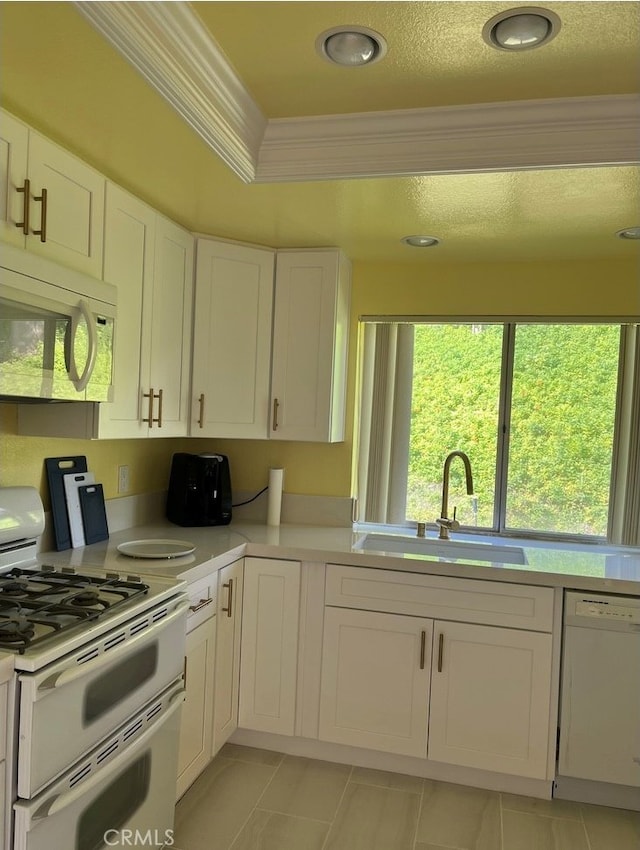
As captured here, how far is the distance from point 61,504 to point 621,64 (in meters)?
2.23

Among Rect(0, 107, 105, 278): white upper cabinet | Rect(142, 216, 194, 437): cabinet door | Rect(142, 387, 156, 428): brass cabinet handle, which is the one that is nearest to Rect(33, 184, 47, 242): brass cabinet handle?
Rect(0, 107, 105, 278): white upper cabinet

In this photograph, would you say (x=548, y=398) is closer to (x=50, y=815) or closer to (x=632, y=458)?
(x=632, y=458)

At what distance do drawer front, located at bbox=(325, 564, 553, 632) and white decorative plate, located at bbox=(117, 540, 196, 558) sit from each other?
588mm

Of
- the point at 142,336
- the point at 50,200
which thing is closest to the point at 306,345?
the point at 142,336

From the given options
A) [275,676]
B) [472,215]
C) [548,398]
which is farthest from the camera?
[548,398]

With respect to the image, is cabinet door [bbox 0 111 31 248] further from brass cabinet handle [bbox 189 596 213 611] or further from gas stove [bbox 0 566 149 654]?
brass cabinet handle [bbox 189 596 213 611]

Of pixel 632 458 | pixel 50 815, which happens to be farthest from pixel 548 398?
pixel 50 815

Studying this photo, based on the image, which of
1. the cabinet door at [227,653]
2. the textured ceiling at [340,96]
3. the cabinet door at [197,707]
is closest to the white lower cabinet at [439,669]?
the cabinet door at [227,653]

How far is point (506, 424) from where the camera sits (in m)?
3.04

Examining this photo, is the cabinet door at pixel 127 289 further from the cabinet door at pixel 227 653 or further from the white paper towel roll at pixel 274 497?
the white paper towel roll at pixel 274 497

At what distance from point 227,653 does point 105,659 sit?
101 cm

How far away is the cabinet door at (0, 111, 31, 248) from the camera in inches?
63.8

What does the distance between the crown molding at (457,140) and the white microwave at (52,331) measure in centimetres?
69

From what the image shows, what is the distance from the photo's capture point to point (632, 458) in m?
2.87
